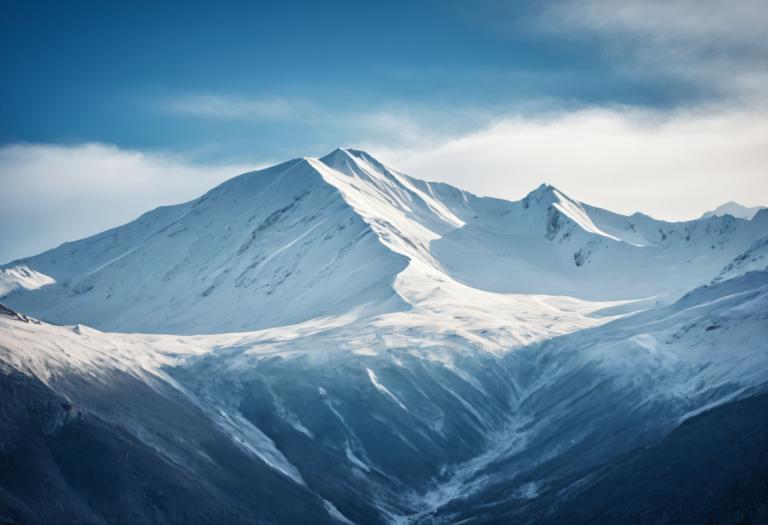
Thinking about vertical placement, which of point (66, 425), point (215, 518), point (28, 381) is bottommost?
point (215, 518)

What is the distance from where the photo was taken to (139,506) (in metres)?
146

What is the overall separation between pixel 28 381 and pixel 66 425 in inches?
566

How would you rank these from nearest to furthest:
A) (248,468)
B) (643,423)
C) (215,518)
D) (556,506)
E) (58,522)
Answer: (58,522)
(215,518)
(556,506)
(248,468)
(643,423)

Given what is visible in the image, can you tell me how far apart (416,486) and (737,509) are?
269 feet

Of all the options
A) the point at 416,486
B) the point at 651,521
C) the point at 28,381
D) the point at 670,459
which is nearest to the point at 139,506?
the point at 28,381

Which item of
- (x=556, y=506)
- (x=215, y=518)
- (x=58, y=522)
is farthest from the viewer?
(x=556, y=506)

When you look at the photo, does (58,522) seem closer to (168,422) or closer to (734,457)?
(168,422)

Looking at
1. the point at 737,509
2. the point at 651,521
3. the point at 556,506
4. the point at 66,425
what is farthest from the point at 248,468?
the point at 737,509

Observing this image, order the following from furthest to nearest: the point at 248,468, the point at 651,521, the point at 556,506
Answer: the point at 248,468
the point at 556,506
the point at 651,521

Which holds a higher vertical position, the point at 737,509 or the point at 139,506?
the point at 139,506

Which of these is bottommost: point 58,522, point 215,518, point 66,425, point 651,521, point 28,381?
point 651,521

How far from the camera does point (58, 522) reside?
435ft

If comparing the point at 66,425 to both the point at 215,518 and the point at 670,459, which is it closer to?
the point at 215,518

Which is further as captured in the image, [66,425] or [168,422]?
[168,422]
